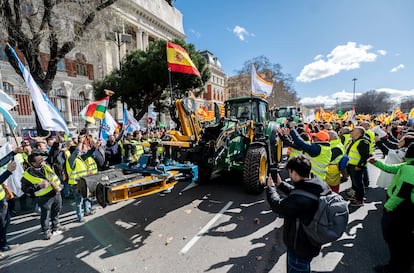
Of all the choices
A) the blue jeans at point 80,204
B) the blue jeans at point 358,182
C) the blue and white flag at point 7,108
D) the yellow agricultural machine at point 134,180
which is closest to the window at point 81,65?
the blue and white flag at point 7,108

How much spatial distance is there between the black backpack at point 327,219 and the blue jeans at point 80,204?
13.9 ft

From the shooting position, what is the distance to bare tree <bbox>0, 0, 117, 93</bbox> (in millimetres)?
7621

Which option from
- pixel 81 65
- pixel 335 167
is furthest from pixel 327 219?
pixel 81 65

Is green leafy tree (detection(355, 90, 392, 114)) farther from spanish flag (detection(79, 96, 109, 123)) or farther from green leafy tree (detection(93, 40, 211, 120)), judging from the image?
spanish flag (detection(79, 96, 109, 123))

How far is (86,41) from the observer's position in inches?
382

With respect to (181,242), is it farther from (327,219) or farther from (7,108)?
(7,108)

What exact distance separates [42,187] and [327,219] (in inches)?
163

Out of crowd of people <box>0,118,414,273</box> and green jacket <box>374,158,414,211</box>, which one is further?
green jacket <box>374,158,414,211</box>

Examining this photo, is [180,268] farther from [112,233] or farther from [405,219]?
[405,219]

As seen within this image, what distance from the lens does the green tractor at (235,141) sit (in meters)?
4.82

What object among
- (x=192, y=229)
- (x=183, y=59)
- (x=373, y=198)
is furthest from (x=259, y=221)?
(x=183, y=59)

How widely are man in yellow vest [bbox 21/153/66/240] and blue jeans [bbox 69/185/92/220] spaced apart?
1.71 ft

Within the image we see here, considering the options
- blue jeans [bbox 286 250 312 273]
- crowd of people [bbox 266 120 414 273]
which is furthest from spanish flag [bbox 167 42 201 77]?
blue jeans [bbox 286 250 312 273]

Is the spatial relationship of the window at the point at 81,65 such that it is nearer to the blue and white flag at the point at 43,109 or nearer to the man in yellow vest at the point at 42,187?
the blue and white flag at the point at 43,109
